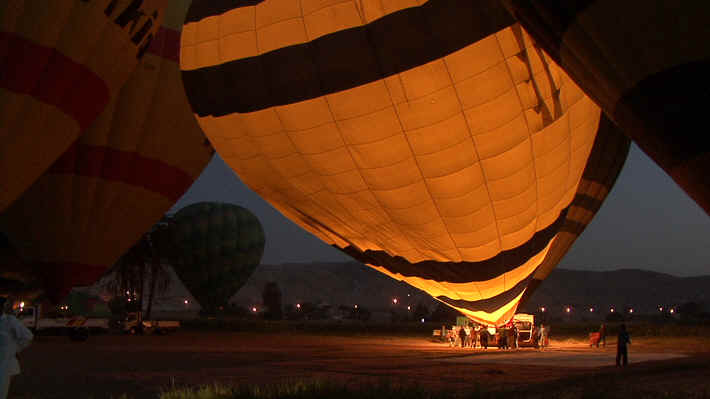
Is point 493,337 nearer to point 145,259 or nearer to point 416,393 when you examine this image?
point 416,393

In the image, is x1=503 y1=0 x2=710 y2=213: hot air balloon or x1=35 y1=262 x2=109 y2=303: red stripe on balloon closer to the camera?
x1=503 y1=0 x2=710 y2=213: hot air balloon

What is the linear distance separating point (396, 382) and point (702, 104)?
5.92m

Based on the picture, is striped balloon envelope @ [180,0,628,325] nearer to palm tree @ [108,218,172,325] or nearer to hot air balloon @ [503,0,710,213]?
hot air balloon @ [503,0,710,213]

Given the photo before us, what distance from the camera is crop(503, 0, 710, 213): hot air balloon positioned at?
13.0 feet

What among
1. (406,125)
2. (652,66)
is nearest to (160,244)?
(406,125)

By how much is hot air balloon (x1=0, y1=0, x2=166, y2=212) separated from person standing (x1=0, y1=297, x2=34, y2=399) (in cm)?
921

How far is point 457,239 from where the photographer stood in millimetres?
12734

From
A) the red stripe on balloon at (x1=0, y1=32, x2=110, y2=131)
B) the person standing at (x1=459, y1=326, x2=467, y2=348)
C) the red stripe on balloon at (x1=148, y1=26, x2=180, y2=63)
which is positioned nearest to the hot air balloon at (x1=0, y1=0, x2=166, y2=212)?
the red stripe on balloon at (x1=0, y1=32, x2=110, y2=131)

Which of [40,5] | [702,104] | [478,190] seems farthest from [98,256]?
[702,104]

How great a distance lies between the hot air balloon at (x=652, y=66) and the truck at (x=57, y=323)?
2219 cm

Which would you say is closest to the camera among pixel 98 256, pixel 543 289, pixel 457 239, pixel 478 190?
pixel 478 190

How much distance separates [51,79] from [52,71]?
165 millimetres

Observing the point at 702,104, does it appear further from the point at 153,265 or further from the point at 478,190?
the point at 153,265

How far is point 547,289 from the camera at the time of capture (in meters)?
114
